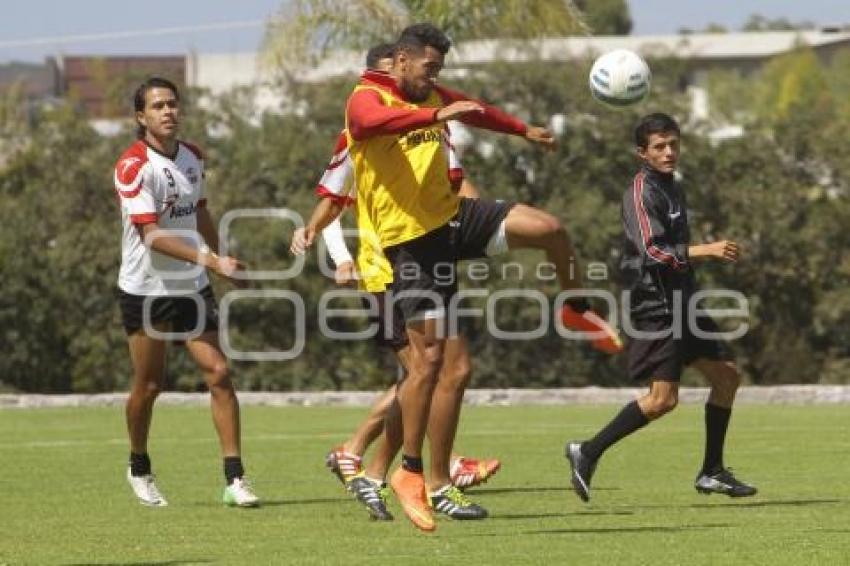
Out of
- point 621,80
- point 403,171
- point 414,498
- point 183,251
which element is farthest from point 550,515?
point 621,80

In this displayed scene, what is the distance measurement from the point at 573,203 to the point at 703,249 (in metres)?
23.9

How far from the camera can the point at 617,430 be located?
42.8ft

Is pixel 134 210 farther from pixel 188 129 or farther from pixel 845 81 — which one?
pixel 845 81

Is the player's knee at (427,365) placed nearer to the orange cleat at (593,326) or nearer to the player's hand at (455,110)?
the player's hand at (455,110)

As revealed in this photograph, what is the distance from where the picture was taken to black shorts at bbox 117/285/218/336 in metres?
13.4

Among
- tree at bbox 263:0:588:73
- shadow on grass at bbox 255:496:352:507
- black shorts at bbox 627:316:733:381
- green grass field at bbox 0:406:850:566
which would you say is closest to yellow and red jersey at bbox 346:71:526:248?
green grass field at bbox 0:406:850:566

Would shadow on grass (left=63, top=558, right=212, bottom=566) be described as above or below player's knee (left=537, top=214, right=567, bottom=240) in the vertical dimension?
below

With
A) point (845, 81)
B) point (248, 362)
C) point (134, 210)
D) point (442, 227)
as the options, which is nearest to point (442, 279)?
point (442, 227)

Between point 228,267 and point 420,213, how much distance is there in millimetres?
1125

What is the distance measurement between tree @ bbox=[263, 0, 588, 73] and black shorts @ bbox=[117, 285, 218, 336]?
1782 centimetres

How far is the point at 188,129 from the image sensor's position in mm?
38250

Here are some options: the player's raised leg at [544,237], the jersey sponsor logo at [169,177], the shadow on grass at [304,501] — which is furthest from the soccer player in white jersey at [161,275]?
the player's raised leg at [544,237]

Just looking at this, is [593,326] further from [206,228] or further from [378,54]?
[206,228]

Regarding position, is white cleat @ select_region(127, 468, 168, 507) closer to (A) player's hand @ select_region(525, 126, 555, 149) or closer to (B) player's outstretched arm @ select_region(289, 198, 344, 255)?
(B) player's outstretched arm @ select_region(289, 198, 344, 255)
